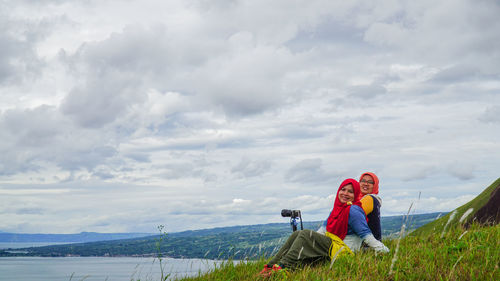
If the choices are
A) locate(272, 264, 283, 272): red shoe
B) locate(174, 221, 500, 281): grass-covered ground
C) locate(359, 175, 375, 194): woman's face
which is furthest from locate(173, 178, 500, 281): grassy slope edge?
locate(359, 175, 375, 194): woman's face

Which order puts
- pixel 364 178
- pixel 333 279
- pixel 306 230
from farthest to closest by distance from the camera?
pixel 364 178 < pixel 306 230 < pixel 333 279

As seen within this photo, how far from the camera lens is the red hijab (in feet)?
22.5

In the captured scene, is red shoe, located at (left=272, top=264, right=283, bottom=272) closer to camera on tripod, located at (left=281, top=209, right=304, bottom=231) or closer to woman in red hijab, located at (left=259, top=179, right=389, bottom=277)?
woman in red hijab, located at (left=259, top=179, right=389, bottom=277)

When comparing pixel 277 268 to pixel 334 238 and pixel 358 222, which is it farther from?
pixel 358 222

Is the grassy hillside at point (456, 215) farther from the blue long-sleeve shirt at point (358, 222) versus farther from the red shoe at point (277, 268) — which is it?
the red shoe at point (277, 268)

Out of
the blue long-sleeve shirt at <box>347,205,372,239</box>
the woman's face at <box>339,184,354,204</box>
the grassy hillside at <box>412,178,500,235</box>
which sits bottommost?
the grassy hillside at <box>412,178,500,235</box>

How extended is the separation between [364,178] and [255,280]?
128 inches

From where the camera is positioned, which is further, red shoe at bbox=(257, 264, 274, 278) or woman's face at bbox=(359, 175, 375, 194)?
woman's face at bbox=(359, 175, 375, 194)

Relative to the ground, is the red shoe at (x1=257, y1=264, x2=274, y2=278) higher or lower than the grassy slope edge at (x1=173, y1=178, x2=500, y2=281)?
lower

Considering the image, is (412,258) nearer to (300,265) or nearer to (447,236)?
(300,265)

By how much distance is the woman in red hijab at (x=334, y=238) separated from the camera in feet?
21.3

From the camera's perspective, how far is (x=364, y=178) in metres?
8.04

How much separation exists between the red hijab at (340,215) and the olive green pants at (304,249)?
0.93 feet

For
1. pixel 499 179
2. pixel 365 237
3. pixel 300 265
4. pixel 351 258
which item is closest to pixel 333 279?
pixel 351 258
